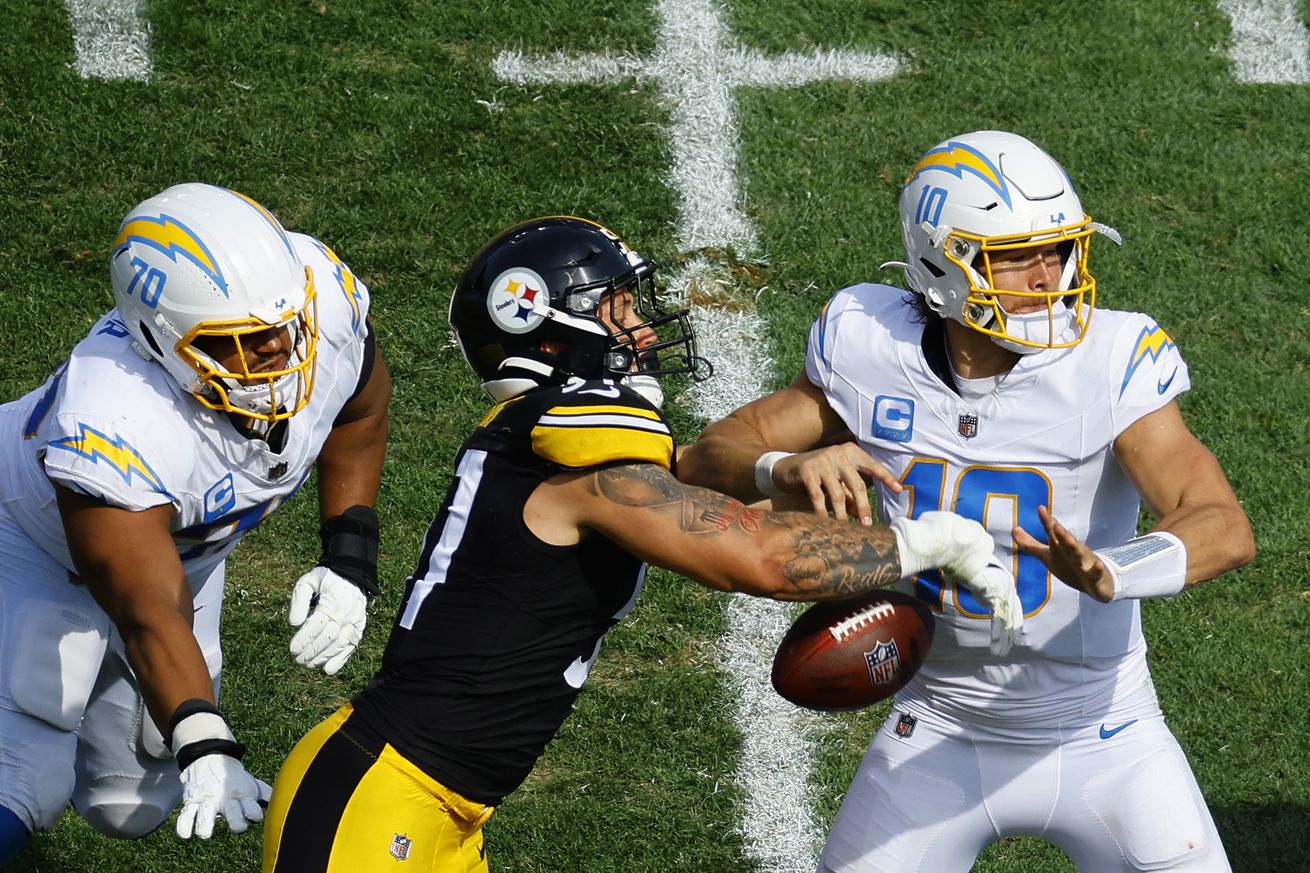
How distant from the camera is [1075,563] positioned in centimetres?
290

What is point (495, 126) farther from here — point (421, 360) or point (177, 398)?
point (177, 398)

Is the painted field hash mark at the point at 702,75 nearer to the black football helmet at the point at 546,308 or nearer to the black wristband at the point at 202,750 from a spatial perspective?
the black football helmet at the point at 546,308

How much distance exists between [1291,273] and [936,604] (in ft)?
10.7

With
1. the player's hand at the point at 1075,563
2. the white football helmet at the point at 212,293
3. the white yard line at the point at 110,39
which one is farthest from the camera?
the white yard line at the point at 110,39

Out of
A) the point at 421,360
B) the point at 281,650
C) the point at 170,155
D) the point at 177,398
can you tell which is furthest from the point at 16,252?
the point at 177,398

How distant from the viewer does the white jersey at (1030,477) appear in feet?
10.7

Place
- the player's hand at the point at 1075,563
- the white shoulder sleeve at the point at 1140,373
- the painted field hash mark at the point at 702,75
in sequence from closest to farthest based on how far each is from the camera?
1. the player's hand at the point at 1075,563
2. the white shoulder sleeve at the point at 1140,373
3. the painted field hash mark at the point at 702,75

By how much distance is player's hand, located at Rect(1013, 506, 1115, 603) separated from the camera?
286cm

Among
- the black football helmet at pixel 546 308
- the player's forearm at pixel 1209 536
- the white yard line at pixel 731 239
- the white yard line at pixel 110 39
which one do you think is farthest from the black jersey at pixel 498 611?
the white yard line at pixel 110 39

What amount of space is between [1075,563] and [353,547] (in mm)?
1879

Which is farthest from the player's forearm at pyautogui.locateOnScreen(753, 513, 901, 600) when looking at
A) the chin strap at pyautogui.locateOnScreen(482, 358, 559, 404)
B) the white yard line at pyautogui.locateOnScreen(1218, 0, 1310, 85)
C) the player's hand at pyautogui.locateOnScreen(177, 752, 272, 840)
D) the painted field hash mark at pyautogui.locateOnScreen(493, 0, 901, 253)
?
the white yard line at pyautogui.locateOnScreen(1218, 0, 1310, 85)

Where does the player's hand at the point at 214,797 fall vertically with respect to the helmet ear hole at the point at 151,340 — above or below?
below

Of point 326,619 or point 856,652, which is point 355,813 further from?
point 856,652

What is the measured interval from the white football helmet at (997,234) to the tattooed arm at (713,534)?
0.60 m
